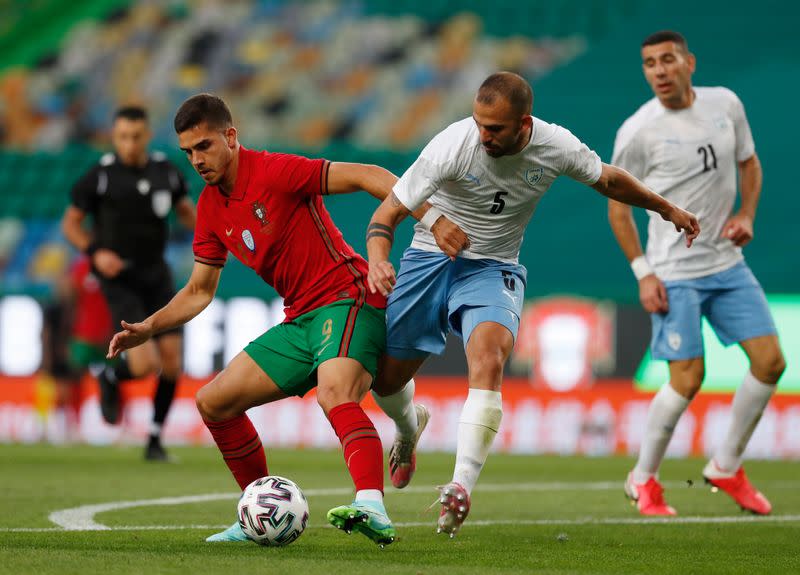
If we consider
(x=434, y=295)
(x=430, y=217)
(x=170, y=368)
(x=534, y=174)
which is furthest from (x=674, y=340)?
(x=170, y=368)

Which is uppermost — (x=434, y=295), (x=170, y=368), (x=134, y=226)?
(x=134, y=226)

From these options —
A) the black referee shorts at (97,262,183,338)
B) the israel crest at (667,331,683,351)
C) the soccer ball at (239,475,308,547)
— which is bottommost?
the soccer ball at (239,475,308,547)

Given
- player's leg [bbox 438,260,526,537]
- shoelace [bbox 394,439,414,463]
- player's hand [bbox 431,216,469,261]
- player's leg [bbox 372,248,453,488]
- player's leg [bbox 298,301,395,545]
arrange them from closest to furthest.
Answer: player's leg [bbox 298,301,395,545] < player's leg [bbox 438,260,526,537] < player's hand [bbox 431,216,469,261] < player's leg [bbox 372,248,453,488] < shoelace [bbox 394,439,414,463]

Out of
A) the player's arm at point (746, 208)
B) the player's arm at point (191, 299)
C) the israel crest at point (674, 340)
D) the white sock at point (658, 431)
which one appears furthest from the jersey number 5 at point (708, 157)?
the player's arm at point (191, 299)

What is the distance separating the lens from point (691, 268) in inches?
252


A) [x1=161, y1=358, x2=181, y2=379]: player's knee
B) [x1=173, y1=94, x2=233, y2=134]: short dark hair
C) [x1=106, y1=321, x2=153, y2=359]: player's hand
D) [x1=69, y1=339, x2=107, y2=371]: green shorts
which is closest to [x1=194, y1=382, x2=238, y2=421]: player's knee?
[x1=106, y1=321, x2=153, y2=359]: player's hand

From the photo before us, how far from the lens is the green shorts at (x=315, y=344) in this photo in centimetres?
481

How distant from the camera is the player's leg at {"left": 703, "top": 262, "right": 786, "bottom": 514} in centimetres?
629

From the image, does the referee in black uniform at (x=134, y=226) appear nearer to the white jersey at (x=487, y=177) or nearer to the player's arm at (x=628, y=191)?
the white jersey at (x=487, y=177)

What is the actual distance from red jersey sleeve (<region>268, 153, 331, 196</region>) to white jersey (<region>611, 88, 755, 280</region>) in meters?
1.99

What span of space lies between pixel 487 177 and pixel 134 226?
4.68 meters

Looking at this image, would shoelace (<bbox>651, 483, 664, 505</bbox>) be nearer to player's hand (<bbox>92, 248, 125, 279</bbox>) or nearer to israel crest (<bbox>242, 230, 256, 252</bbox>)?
israel crest (<bbox>242, 230, 256, 252</bbox>)

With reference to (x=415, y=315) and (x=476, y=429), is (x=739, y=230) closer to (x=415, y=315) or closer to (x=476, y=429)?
(x=415, y=315)

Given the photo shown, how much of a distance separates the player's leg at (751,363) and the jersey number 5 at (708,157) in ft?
1.65
